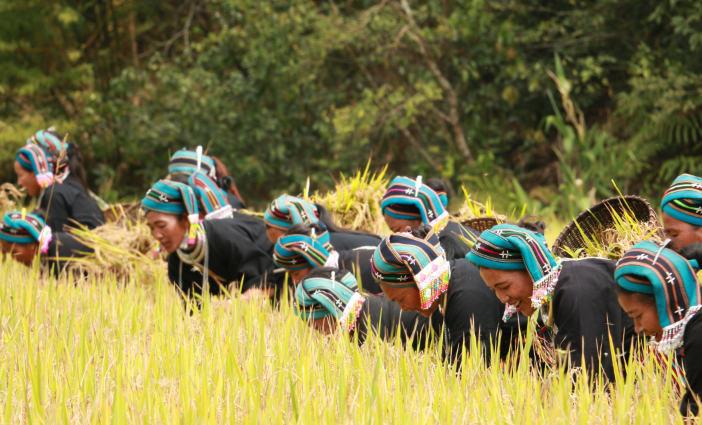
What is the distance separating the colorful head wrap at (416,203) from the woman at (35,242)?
230cm

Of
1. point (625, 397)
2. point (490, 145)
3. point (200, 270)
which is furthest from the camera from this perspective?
point (490, 145)

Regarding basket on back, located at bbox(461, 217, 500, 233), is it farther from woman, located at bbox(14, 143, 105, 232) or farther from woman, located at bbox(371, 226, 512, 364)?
woman, located at bbox(14, 143, 105, 232)

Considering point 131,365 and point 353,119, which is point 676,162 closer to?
point 353,119

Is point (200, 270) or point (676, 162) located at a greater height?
point (676, 162)

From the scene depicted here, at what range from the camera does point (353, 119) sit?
884 cm

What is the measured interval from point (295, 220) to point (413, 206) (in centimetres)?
68

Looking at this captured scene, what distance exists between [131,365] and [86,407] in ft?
1.02

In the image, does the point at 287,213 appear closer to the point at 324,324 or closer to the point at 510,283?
the point at 324,324

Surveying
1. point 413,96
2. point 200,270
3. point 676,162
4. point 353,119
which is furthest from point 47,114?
point 676,162

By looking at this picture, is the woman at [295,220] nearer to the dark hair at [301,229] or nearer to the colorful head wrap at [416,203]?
the dark hair at [301,229]

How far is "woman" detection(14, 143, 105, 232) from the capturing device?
5.45m

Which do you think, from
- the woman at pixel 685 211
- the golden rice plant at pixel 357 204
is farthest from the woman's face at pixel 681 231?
the golden rice plant at pixel 357 204

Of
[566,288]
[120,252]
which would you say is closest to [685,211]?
[566,288]

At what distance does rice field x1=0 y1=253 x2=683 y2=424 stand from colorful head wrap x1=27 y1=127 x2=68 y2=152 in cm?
270
